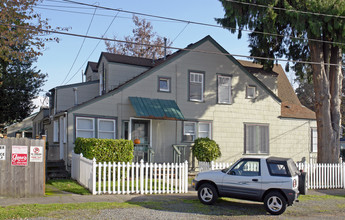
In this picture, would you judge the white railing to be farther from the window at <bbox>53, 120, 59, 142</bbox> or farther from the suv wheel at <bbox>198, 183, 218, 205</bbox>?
the window at <bbox>53, 120, 59, 142</bbox>

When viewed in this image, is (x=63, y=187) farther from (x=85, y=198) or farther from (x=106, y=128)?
(x=106, y=128)

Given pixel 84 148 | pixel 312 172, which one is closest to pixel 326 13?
pixel 312 172

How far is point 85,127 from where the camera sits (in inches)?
698

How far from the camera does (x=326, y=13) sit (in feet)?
57.8

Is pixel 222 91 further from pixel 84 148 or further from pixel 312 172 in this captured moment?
pixel 84 148

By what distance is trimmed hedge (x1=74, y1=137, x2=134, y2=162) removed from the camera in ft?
49.9

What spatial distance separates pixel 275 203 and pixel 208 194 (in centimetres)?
203

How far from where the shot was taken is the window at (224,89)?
2134 centimetres

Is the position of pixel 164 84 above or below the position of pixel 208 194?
above

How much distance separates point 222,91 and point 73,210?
1309cm

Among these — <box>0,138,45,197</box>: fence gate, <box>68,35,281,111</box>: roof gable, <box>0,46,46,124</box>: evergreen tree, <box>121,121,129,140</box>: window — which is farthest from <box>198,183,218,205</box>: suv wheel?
<box>0,46,46,124</box>: evergreen tree

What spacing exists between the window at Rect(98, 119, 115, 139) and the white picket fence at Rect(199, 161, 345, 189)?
458 centimetres

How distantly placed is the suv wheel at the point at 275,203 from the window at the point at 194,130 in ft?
31.3

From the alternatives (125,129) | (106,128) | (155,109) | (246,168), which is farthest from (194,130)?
(246,168)
